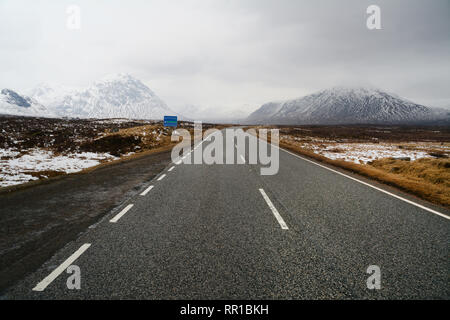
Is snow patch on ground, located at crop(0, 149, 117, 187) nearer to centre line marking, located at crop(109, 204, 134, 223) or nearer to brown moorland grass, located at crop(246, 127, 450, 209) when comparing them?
centre line marking, located at crop(109, 204, 134, 223)

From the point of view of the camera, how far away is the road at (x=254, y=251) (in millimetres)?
3033

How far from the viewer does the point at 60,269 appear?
341cm

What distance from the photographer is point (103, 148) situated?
25453mm

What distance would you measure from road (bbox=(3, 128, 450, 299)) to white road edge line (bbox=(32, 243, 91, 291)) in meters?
0.02

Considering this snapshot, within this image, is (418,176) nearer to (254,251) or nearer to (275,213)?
(275,213)

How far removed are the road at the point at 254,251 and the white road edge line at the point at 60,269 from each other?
0.02m

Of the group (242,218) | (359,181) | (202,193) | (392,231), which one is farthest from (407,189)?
(202,193)

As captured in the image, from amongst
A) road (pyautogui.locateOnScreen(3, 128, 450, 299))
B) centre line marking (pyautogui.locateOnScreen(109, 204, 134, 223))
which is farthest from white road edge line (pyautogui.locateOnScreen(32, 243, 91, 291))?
centre line marking (pyautogui.locateOnScreen(109, 204, 134, 223))

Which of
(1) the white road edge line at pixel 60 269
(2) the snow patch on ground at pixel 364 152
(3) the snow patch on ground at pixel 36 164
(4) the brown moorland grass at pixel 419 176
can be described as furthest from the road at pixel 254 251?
(2) the snow patch on ground at pixel 364 152

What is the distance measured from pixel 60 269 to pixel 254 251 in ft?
9.47

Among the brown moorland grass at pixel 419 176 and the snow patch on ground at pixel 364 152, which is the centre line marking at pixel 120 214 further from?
the snow patch on ground at pixel 364 152

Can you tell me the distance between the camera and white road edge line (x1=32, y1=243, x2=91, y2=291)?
10.0ft

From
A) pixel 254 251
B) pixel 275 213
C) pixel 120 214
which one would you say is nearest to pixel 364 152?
pixel 275 213

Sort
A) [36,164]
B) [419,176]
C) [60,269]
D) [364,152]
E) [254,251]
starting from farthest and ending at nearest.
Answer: [364,152] < [36,164] < [419,176] < [254,251] < [60,269]
